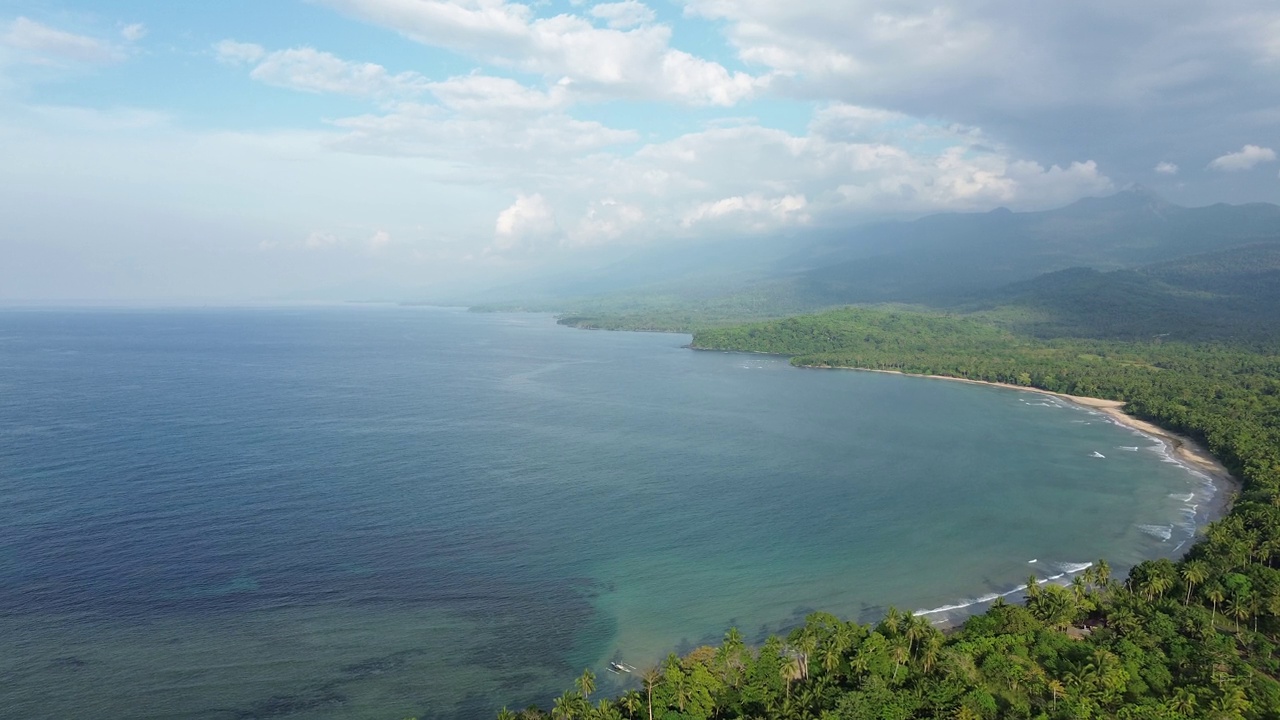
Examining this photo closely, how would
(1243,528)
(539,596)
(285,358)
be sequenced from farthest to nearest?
(285,358)
(1243,528)
(539,596)

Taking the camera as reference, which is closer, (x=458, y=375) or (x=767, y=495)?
(x=767, y=495)

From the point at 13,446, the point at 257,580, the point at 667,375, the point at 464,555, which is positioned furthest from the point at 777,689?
the point at 667,375

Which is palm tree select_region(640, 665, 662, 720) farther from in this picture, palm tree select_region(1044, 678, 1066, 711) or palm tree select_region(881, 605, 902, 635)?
palm tree select_region(1044, 678, 1066, 711)

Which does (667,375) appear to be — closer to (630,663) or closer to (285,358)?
(285,358)

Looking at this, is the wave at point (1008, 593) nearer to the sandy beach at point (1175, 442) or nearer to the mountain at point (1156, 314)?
the sandy beach at point (1175, 442)

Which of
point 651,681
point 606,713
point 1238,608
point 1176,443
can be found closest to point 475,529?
point 651,681

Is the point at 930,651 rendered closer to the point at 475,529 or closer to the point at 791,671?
the point at 791,671

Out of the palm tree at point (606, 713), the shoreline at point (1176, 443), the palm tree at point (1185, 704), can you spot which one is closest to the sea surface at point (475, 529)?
the shoreline at point (1176, 443)
